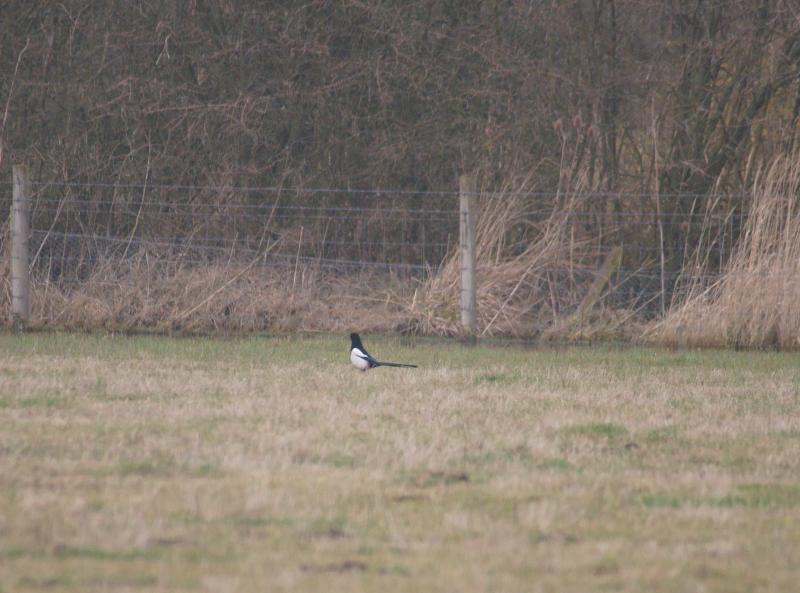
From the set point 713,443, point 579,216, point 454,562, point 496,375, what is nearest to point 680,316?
point 579,216

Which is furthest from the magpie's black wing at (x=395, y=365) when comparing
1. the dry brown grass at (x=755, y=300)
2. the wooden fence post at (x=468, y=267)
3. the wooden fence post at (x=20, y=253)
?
the wooden fence post at (x=20, y=253)

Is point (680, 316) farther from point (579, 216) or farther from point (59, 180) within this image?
point (59, 180)

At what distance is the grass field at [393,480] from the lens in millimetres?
4586

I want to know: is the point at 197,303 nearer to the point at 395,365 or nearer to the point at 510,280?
the point at 510,280

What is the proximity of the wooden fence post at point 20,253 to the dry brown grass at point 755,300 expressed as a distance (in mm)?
6425

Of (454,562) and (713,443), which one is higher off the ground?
(454,562)

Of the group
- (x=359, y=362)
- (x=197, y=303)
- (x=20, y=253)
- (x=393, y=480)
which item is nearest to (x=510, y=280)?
(x=197, y=303)

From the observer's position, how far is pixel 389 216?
17531 mm

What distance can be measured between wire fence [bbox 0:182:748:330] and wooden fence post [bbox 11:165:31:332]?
41 centimetres

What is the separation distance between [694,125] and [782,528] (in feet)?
39.1

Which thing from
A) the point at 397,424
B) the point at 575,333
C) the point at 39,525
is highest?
the point at 39,525

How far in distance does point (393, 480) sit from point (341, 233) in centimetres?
1166

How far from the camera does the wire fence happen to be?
15336 mm

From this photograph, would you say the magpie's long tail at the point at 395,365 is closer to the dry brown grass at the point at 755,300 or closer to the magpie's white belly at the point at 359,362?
the magpie's white belly at the point at 359,362
